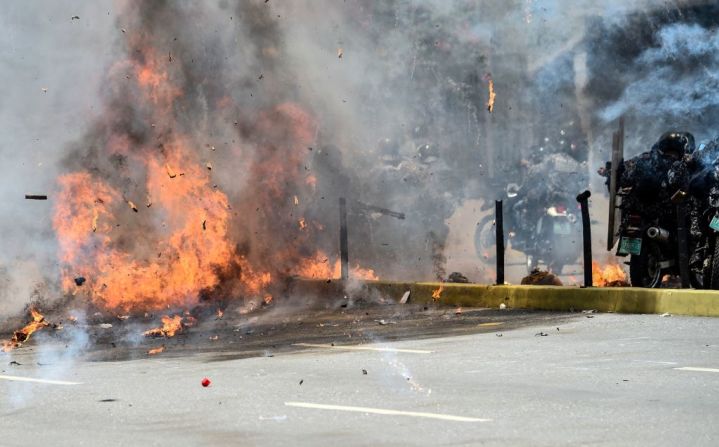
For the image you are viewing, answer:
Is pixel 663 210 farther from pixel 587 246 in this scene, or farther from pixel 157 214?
pixel 157 214

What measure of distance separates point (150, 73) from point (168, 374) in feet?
35.5

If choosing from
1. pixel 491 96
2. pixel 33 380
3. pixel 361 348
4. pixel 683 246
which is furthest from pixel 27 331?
pixel 491 96

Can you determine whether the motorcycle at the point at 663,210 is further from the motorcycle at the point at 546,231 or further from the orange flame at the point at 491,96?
the orange flame at the point at 491,96

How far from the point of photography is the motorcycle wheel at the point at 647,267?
1712cm

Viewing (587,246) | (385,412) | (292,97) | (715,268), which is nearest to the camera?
(385,412)

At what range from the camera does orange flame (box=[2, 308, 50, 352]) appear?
14.2 meters

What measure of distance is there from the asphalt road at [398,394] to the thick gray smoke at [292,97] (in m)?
7.49

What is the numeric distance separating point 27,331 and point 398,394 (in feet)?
24.9

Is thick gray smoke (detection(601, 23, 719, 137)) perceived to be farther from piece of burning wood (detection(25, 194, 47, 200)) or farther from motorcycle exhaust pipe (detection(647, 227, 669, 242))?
piece of burning wood (detection(25, 194, 47, 200))

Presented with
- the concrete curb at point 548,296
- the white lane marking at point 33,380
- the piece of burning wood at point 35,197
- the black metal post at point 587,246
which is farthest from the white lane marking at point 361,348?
the piece of burning wood at point 35,197

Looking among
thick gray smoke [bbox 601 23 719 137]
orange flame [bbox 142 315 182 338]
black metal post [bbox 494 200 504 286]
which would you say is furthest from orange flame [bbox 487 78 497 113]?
orange flame [bbox 142 315 182 338]

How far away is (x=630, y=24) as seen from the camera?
1419 inches

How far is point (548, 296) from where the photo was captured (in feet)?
54.1

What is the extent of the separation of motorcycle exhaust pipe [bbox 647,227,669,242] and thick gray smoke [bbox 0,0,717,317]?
19.1 ft
